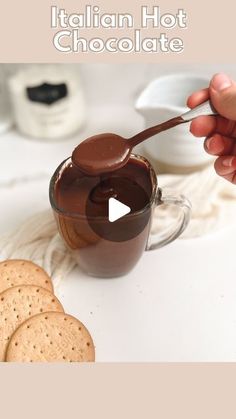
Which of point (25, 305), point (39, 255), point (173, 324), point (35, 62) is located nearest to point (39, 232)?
point (39, 255)

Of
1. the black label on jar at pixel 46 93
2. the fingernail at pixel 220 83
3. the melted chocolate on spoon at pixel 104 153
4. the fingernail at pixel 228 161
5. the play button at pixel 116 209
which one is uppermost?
the fingernail at pixel 220 83

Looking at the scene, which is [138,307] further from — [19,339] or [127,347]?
[19,339]

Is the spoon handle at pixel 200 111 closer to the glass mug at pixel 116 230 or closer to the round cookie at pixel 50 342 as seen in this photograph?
the glass mug at pixel 116 230

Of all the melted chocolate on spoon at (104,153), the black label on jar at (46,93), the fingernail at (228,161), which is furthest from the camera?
the black label on jar at (46,93)

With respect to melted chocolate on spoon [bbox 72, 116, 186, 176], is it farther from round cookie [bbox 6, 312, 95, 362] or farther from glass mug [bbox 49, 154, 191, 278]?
round cookie [bbox 6, 312, 95, 362]

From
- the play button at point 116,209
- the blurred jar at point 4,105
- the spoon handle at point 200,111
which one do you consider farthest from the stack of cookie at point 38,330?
the blurred jar at point 4,105

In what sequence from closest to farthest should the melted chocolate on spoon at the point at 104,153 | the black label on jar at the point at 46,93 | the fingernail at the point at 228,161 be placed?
the melted chocolate on spoon at the point at 104,153 < the fingernail at the point at 228,161 < the black label on jar at the point at 46,93

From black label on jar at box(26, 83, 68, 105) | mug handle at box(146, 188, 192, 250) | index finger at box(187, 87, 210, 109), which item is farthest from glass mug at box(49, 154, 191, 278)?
black label on jar at box(26, 83, 68, 105)

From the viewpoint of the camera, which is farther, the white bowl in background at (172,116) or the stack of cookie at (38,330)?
the white bowl in background at (172,116)
